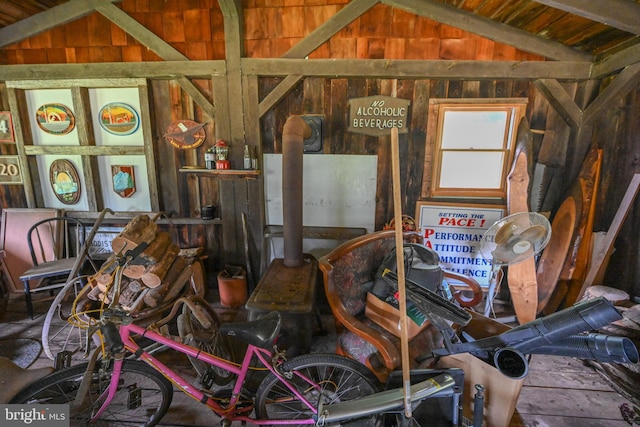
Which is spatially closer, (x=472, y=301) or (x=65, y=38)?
(x=472, y=301)

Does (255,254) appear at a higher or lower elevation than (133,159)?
lower

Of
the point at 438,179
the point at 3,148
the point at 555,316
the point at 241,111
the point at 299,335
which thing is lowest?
the point at 299,335

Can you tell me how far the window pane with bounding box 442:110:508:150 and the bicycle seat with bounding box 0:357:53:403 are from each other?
3.91 m

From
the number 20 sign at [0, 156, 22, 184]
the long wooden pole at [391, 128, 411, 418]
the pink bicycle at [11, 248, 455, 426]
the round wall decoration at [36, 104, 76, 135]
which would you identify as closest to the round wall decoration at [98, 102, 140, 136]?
the round wall decoration at [36, 104, 76, 135]

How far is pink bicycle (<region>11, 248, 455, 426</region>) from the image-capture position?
1.57 m

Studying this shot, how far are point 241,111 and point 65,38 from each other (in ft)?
6.73

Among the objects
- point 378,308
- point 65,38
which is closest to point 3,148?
point 65,38

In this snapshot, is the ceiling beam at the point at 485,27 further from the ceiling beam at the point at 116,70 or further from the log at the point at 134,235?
the log at the point at 134,235

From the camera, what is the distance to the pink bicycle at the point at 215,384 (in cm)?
157

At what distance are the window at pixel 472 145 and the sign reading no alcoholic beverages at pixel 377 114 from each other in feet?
1.05

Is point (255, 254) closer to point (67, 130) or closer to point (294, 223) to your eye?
point (294, 223)

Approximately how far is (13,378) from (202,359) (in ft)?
4.49

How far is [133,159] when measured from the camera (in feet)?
10.6

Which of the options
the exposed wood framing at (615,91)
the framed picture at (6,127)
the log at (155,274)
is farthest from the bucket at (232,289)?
the exposed wood framing at (615,91)
